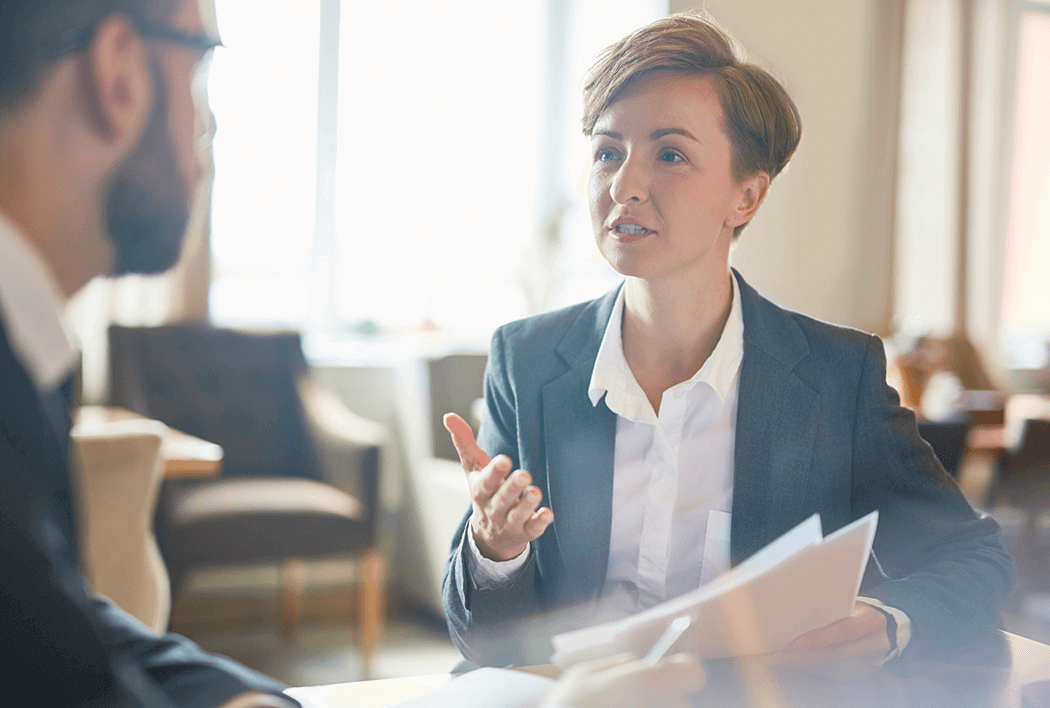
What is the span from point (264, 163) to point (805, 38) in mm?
2663

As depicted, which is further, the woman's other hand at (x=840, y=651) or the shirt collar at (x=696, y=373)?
the shirt collar at (x=696, y=373)

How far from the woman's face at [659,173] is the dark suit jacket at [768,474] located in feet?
0.47

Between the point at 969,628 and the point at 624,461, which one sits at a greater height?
the point at 624,461

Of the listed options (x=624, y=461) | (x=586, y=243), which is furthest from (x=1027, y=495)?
(x=624, y=461)

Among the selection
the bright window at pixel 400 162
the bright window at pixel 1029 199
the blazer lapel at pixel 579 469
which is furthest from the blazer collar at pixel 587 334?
the bright window at pixel 1029 199

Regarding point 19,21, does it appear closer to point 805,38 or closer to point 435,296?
point 435,296

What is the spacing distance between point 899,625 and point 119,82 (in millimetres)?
840

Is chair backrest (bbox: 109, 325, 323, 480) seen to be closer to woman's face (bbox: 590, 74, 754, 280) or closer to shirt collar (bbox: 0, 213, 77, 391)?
woman's face (bbox: 590, 74, 754, 280)

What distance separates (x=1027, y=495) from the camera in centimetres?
386

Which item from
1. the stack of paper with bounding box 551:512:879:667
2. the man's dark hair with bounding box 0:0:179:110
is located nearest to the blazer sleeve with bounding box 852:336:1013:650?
the stack of paper with bounding box 551:512:879:667

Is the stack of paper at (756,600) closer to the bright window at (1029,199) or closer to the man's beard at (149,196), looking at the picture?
the man's beard at (149,196)

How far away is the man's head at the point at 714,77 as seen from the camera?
3.63 ft

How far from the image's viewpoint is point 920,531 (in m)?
1.05

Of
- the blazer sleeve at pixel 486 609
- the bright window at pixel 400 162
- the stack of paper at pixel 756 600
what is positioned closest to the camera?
the stack of paper at pixel 756 600
